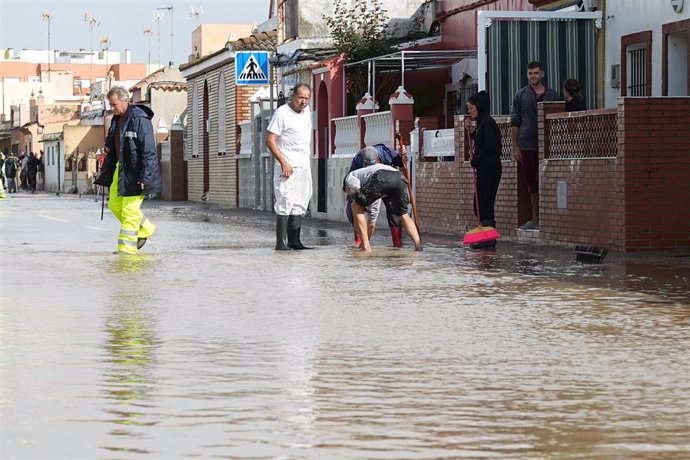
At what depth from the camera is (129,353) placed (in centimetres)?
920

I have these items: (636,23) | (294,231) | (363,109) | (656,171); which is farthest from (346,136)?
(656,171)

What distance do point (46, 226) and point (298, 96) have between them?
9698mm

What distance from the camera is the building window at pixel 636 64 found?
21822 millimetres

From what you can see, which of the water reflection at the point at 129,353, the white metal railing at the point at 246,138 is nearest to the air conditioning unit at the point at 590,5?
the water reflection at the point at 129,353

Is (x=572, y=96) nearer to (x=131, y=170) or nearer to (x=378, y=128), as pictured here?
(x=131, y=170)

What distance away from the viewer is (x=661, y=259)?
16.8 meters

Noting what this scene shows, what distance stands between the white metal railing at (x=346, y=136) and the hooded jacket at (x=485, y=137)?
9.53 meters

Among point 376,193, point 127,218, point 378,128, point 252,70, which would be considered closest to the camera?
point 127,218

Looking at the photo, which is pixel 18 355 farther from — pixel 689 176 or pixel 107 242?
pixel 107 242

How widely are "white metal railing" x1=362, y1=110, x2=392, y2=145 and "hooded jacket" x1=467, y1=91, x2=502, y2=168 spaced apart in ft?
22.9

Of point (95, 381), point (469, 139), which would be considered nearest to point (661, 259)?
point (469, 139)

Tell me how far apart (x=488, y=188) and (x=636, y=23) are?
4.17 metres

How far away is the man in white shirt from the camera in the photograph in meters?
18.9

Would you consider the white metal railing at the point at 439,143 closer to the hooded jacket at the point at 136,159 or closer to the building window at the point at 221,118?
the hooded jacket at the point at 136,159
